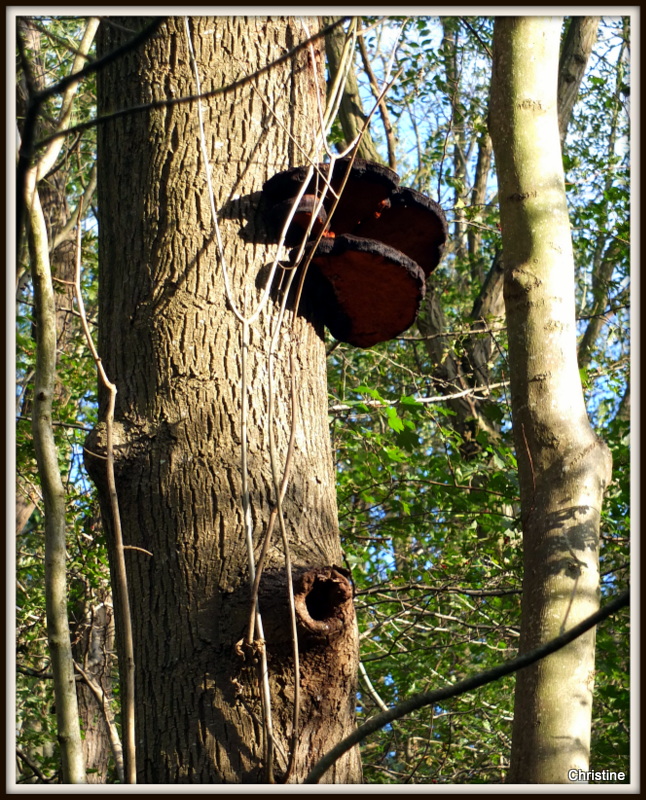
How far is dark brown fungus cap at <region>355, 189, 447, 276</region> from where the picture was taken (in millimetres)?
2600

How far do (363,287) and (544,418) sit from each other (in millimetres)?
661

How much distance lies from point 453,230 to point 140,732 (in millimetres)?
9781

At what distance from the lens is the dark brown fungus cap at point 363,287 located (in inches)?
94.5

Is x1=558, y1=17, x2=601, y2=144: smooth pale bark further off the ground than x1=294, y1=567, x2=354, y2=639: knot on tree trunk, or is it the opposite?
x1=558, y1=17, x2=601, y2=144: smooth pale bark

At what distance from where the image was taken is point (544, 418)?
252cm

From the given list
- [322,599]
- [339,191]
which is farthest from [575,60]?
[322,599]

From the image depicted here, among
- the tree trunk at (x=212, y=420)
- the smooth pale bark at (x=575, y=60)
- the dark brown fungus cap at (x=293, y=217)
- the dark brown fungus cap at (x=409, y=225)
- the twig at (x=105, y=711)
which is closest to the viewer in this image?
the tree trunk at (x=212, y=420)

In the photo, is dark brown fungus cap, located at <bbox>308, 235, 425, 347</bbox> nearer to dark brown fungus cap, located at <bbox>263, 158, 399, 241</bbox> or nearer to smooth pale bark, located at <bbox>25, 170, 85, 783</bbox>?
dark brown fungus cap, located at <bbox>263, 158, 399, 241</bbox>

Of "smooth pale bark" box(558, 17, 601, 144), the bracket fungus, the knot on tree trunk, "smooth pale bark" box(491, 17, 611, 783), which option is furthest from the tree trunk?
"smooth pale bark" box(558, 17, 601, 144)

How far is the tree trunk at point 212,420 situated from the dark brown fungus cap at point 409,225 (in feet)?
1.09

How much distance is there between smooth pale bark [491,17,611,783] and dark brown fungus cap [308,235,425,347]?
36cm

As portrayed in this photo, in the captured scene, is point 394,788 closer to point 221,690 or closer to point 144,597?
point 221,690

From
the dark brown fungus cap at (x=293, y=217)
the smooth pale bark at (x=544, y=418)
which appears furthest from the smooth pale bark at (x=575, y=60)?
the dark brown fungus cap at (x=293, y=217)

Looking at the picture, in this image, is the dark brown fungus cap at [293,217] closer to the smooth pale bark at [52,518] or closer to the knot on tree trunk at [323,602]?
the smooth pale bark at [52,518]
